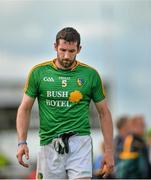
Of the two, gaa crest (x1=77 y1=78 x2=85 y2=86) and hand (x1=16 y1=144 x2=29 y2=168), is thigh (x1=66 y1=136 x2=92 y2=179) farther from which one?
gaa crest (x1=77 y1=78 x2=85 y2=86)

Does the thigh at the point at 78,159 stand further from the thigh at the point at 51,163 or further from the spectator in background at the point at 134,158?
the spectator in background at the point at 134,158

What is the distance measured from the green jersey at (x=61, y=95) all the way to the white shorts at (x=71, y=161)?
0.26 feet

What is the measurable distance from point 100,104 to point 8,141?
13532mm

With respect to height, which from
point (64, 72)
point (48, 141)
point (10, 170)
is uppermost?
point (64, 72)

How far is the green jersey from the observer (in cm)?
791

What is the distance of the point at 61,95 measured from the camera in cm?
791

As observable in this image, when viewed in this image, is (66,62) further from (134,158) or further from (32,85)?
(134,158)

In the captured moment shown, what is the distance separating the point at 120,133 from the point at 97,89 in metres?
5.18

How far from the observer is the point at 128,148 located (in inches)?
507

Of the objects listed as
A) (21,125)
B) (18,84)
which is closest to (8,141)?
(18,84)

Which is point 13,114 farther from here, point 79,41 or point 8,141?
point 79,41

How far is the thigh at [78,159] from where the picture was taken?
7918 mm

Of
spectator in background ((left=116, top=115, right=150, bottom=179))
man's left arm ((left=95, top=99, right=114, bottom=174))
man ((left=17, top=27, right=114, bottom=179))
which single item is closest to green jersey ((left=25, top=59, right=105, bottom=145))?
man ((left=17, top=27, right=114, bottom=179))

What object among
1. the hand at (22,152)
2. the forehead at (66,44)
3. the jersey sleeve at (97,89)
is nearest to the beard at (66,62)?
the forehead at (66,44)
